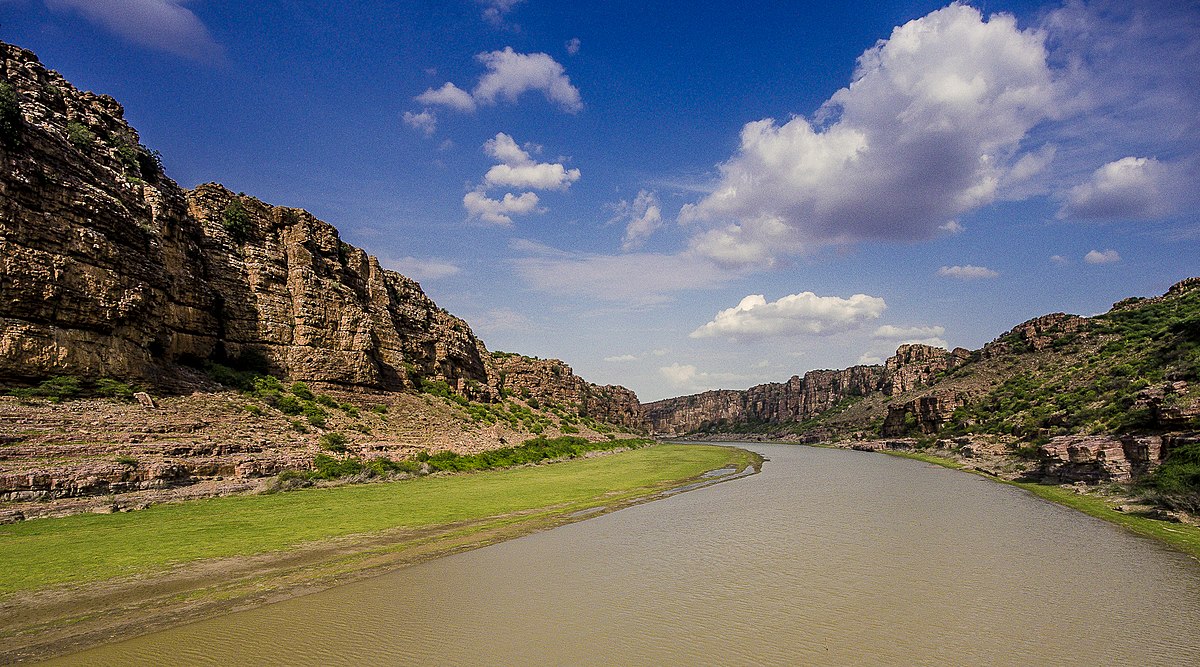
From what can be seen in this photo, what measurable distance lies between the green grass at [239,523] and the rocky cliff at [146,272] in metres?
11.7

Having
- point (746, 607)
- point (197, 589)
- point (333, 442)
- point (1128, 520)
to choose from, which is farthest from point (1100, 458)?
point (333, 442)

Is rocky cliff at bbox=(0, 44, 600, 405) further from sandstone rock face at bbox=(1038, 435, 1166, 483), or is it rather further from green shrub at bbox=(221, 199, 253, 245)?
sandstone rock face at bbox=(1038, 435, 1166, 483)

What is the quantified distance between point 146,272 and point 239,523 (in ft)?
70.8

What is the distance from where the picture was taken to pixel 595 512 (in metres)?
23.9

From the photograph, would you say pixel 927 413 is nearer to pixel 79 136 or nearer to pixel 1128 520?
pixel 1128 520

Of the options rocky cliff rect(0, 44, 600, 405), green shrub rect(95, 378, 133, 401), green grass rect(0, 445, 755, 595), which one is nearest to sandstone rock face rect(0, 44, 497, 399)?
rocky cliff rect(0, 44, 600, 405)

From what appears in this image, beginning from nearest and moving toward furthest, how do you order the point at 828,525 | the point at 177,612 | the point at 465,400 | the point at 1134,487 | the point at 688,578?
the point at 177,612, the point at 688,578, the point at 828,525, the point at 1134,487, the point at 465,400

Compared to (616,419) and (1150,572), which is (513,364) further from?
(1150,572)

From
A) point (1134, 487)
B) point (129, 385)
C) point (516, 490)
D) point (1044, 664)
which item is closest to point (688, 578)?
point (1044, 664)

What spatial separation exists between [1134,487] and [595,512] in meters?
24.7

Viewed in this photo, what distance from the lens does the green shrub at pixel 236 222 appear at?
45156 mm

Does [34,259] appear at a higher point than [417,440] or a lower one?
higher

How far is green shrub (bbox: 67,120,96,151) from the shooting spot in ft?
99.1

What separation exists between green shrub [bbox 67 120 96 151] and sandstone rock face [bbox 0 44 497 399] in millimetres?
131
